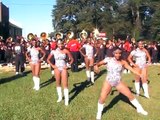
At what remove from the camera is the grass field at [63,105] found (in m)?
12.5

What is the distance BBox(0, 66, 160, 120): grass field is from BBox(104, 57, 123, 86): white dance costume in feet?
3.51

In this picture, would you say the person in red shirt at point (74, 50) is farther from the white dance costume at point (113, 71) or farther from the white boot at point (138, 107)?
the white dance costume at point (113, 71)

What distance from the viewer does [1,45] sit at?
1206 inches

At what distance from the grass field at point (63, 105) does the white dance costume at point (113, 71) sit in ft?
3.51

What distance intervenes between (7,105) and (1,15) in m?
58.1

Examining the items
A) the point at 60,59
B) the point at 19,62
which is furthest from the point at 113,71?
the point at 19,62

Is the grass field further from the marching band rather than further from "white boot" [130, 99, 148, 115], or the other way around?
the marching band

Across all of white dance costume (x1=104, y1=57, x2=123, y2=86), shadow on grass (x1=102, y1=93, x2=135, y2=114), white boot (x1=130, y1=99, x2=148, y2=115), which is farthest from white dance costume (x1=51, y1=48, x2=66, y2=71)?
white boot (x1=130, y1=99, x2=148, y2=115)

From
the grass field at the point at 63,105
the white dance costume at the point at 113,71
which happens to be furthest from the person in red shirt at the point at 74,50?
the white dance costume at the point at 113,71

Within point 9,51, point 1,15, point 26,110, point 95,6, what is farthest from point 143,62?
point 95,6

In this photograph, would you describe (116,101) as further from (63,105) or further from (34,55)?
(34,55)

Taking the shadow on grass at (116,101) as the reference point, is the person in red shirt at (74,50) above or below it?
above

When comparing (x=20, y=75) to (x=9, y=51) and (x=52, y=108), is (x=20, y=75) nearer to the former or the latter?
(x=9, y=51)

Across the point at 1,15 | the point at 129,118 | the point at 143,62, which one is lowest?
the point at 129,118
